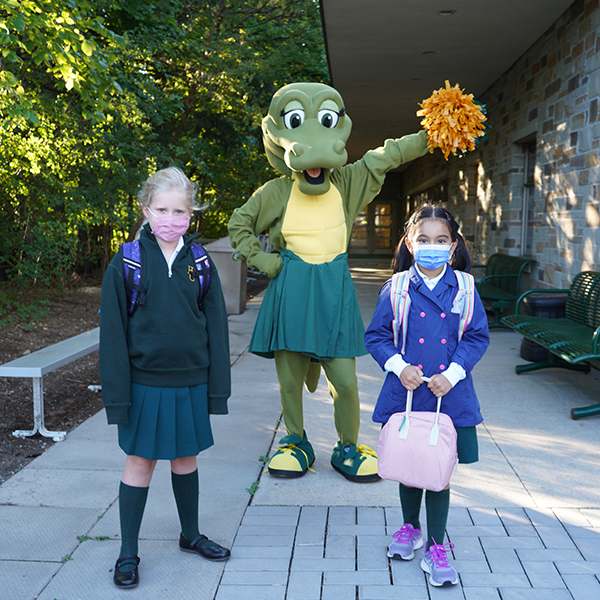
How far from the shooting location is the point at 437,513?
252 centimetres

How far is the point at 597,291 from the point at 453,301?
3.53 m

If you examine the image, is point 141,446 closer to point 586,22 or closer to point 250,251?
point 250,251

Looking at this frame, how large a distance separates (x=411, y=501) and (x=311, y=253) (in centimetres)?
151

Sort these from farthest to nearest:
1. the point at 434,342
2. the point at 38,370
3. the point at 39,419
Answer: the point at 39,419
the point at 38,370
the point at 434,342

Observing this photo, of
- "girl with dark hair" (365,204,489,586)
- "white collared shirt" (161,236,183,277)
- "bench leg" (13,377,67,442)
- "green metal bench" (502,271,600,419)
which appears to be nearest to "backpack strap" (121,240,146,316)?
"white collared shirt" (161,236,183,277)

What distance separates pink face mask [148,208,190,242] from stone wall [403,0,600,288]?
4729 millimetres

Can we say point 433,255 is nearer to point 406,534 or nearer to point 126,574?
point 406,534

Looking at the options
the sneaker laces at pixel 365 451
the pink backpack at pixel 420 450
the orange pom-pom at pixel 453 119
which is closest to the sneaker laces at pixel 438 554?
the pink backpack at pixel 420 450

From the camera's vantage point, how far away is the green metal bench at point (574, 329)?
178 inches

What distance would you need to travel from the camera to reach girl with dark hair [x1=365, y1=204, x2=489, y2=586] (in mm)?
2490

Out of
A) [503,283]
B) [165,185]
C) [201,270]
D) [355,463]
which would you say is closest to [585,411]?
[355,463]

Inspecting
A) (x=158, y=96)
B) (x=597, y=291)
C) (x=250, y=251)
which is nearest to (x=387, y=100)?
(x=158, y=96)

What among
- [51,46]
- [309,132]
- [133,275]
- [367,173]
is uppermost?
[51,46]

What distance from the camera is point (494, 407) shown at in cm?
487
